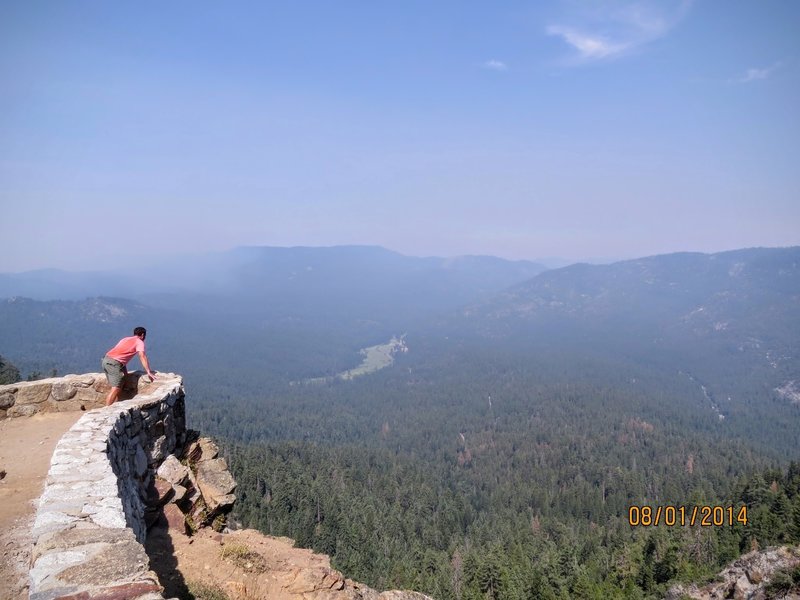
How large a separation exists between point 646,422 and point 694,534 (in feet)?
327

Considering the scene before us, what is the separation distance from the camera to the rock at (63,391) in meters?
12.4

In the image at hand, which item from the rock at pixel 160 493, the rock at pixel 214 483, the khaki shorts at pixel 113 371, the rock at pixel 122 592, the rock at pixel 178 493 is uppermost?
the khaki shorts at pixel 113 371

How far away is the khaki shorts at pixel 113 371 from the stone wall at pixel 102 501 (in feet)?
3.21

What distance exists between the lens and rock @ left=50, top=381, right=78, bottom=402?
1239 cm

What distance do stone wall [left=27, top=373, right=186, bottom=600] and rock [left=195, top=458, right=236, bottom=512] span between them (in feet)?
4.01

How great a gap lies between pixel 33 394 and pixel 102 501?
27.4 feet

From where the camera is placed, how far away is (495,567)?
4731 centimetres

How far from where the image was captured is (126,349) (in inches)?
474

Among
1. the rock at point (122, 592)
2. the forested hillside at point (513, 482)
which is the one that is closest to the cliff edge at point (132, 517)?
the rock at point (122, 592)

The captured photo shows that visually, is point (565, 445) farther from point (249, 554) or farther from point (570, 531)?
point (249, 554)

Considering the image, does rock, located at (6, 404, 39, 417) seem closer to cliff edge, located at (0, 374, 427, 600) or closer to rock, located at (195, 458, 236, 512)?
cliff edge, located at (0, 374, 427, 600)

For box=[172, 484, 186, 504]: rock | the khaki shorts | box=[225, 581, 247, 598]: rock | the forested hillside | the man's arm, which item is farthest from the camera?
the forested hillside

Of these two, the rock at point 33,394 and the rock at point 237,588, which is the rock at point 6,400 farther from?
the rock at point 237,588

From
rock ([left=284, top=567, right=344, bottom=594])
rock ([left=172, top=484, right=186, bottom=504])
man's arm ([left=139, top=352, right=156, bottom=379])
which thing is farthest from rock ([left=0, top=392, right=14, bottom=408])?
rock ([left=284, top=567, right=344, bottom=594])
